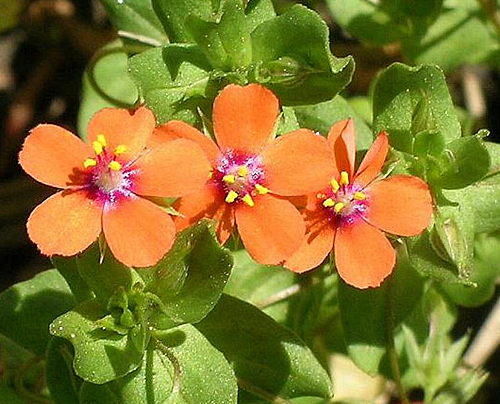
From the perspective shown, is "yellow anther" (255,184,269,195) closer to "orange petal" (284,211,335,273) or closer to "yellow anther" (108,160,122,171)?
"orange petal" (284,211,335,273)

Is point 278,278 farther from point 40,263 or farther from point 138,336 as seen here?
point 40,263

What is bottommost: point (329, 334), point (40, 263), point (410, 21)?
point (40, 263)

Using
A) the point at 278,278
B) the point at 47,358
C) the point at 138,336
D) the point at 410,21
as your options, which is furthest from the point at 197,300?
the point at 410,21

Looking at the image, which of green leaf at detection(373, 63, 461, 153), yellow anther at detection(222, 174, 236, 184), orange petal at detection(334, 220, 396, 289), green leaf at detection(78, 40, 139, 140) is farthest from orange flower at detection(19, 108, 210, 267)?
green leaf at detection(78, 40, 139, 140)

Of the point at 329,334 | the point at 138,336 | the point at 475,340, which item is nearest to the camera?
the point at 138,336

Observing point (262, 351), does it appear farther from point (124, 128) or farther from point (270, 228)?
point (124, 128)

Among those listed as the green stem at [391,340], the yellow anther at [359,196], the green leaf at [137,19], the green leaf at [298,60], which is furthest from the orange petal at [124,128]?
the green stem at [391,340]
